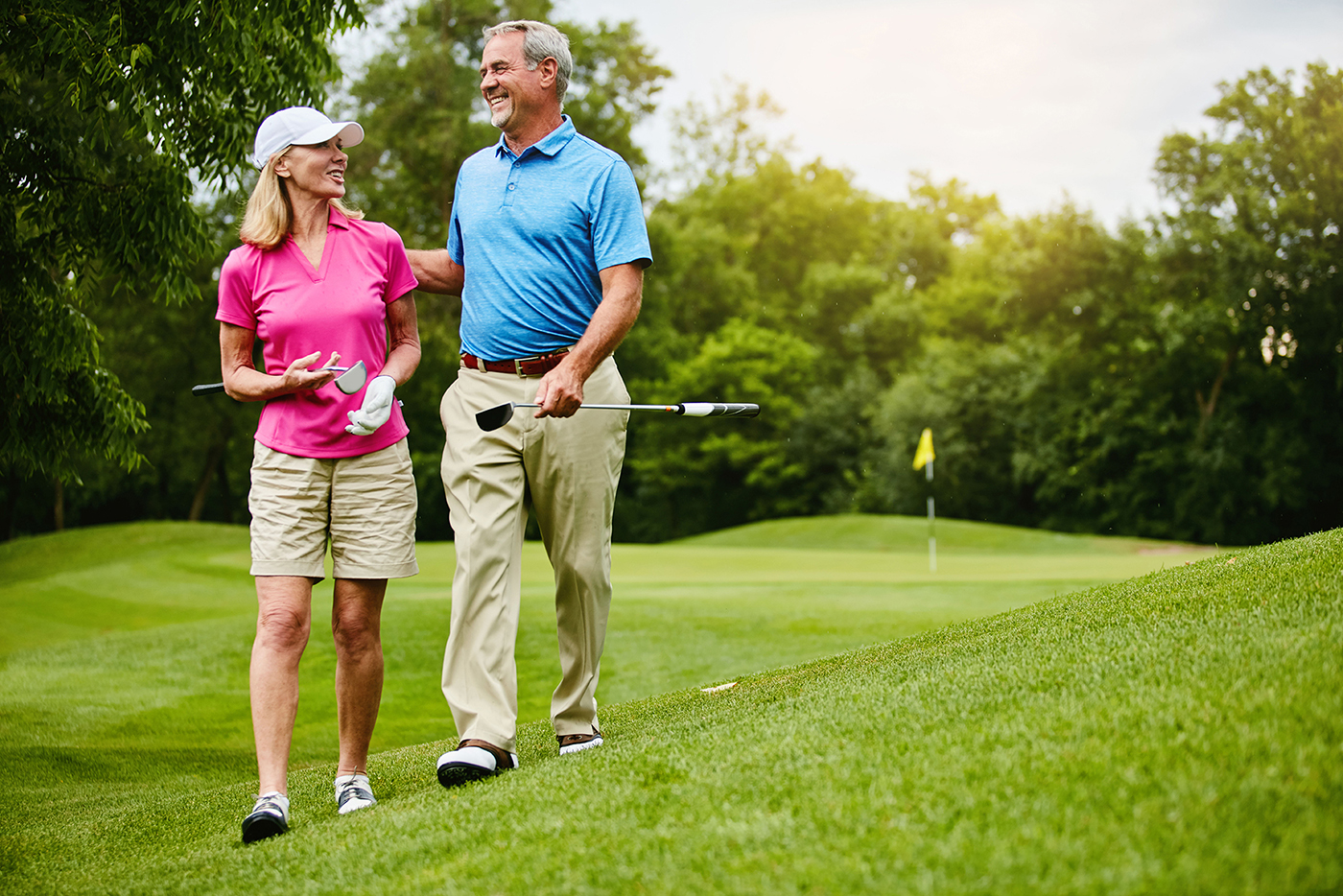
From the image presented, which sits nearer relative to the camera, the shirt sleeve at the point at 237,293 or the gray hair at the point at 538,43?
the shirt sleeve at the point at 237,293

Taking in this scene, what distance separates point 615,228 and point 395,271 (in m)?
0.78

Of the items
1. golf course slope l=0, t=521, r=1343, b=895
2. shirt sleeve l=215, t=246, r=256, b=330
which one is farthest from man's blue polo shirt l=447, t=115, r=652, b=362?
golf course slope l=0, t=521, r=1343, b=895

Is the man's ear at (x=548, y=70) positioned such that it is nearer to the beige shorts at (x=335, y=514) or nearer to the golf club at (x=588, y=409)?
the golf club at (x=588, y=409)

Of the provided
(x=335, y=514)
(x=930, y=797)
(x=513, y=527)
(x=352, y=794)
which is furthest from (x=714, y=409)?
(x=930, y=797)

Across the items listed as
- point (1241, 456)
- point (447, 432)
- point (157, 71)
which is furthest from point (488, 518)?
point (1241, 456)

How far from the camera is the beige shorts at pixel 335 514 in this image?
352cm

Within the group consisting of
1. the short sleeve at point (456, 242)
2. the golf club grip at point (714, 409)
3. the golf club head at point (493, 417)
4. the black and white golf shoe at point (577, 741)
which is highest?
the short sleeve at point (456, 242)

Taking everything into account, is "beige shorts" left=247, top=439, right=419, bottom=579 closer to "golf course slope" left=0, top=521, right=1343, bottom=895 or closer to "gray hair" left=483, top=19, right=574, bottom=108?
"golf course slope" left=0, top=521, right=1343, bottom=895

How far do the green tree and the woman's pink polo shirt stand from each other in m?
2.68

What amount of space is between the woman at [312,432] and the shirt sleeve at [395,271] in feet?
0.34

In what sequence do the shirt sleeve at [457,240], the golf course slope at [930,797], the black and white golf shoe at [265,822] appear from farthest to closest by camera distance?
the shirt sleeve at [457,240], the black and white golf shoe at [265,822], the golf course slope at [930,797]

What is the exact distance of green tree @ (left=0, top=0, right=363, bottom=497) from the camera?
585 cm

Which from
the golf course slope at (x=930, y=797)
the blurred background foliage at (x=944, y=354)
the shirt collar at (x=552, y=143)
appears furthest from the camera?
the blurred background foliage at (x=944, y=354)

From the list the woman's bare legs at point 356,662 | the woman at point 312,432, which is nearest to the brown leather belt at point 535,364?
the woman at point 312,432
